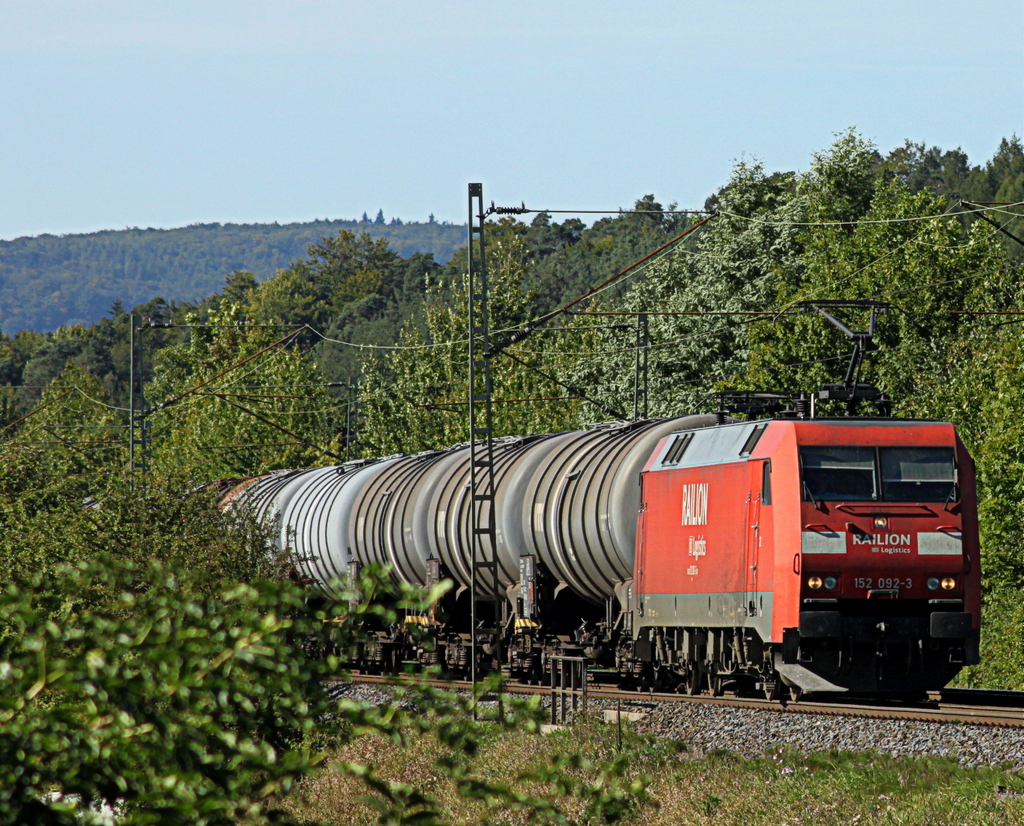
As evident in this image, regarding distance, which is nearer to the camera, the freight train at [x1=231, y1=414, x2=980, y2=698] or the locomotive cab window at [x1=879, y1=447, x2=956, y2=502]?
the freight train at [x1=231, y1=414, x2=980, y2=698]

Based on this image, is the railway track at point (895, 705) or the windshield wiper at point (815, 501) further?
the windshield wiper at point (815, 501)

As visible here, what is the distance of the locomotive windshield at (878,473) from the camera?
16375mm

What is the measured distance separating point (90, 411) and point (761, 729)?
103 metres

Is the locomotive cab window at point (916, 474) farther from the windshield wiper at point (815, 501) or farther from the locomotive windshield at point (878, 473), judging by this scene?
the windshield wiper at point (815, 501)

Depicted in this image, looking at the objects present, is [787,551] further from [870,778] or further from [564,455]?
[564,455]

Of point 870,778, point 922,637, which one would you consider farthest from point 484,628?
point 870,778

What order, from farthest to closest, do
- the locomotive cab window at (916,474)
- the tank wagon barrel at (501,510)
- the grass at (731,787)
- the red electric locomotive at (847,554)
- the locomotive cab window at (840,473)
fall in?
the tank wagon barrel at (501,510) < the locomotive cab window at (916,474) < the locomotive cab window at (840,473) < the red electric locomotive at (847,554) < the grass at (731,787)

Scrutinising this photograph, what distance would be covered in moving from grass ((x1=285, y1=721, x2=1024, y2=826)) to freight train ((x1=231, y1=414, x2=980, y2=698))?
5.56 feet

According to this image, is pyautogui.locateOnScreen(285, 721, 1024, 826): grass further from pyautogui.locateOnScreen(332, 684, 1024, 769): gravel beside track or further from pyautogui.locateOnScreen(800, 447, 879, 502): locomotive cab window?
pyautogui.locateOnScreen(800, 447, 879, 502): locomotive cab window

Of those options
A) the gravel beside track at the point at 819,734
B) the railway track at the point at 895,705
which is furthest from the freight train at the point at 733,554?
the gravel beside track at the point at 819,734

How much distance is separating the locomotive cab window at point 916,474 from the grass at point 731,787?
337 centimetres

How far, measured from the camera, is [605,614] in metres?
22.1

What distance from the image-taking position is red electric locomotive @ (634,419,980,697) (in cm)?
1612

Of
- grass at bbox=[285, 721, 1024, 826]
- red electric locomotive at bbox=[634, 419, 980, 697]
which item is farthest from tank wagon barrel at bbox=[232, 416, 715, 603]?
red electric locomotive at bbox=[634, 419, 980, 697]
